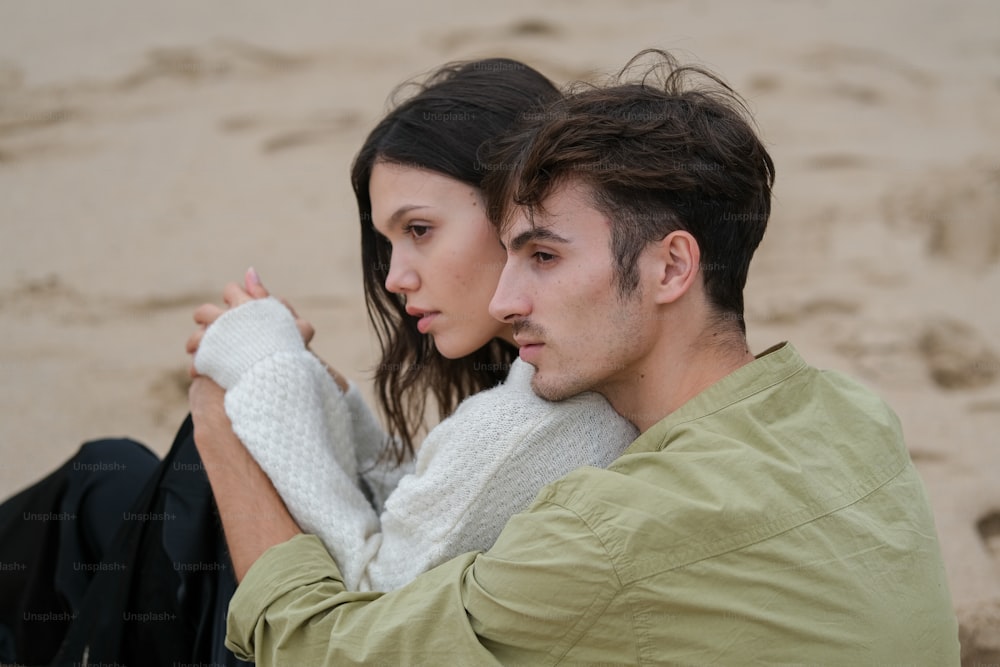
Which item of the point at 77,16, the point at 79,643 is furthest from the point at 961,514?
the point at 77,16

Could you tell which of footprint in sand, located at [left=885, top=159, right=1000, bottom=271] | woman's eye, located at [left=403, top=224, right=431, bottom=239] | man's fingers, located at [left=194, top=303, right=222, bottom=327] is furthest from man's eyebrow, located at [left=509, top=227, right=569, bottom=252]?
footprint in sand, located at [left=885, top=159, right=1000, bottom=271]

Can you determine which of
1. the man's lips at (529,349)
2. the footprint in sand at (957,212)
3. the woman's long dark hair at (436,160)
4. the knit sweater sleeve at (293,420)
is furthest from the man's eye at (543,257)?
the footprint in sand at (957,212)

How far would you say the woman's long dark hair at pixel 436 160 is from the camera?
2381mm

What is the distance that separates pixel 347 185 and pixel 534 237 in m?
3.40

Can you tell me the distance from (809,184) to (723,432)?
358 cm

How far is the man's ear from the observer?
1900 millimetres

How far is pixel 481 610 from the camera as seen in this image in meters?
1.63

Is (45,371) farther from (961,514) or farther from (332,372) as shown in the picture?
(961,514)

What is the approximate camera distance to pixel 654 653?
159cm

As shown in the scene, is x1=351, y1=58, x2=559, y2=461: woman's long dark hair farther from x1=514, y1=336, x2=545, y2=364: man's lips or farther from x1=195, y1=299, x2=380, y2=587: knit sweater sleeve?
x1=514, y1=336, x2=545, y2=364: man's lips

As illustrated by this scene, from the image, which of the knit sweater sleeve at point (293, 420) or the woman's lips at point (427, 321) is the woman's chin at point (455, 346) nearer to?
the woman's lips at point (427, 321)

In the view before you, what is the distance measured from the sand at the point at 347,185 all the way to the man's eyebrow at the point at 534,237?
1.58 meters

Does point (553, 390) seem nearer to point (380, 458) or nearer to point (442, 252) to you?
point (442, 252)

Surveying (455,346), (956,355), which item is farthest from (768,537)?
(956,355)
